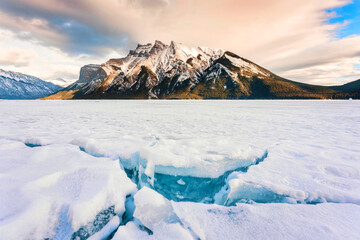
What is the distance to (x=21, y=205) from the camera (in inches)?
106

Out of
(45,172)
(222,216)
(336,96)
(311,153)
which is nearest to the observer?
(222,216)

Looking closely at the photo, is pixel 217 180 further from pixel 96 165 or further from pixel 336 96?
pixel 336 96

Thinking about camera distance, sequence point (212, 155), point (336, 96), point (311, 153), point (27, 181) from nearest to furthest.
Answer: point (27, 181) < point (212, 155) < point (311, 153) < point (336, 96)

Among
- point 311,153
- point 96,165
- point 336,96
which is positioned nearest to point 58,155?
point 96,165

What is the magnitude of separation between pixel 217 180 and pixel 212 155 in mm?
866

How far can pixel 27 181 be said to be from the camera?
338cm

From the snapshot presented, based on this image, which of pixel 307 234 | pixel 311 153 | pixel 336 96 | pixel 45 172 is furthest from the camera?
pixel 336 96

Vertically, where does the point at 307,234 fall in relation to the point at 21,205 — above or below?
below

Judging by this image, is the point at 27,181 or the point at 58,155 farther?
the point at 58,155

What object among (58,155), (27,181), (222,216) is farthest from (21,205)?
(222,216)

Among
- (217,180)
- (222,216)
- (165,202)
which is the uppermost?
(165,202)

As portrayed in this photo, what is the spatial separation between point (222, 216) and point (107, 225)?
197cm

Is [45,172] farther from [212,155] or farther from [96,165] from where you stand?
[212,155]

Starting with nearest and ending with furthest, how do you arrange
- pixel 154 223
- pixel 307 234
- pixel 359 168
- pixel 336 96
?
pixel 307 234, pixel 154 223, pixel 359 168, pixel 336 96
